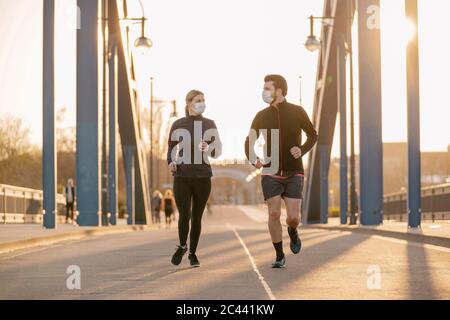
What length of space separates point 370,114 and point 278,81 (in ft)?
46.6

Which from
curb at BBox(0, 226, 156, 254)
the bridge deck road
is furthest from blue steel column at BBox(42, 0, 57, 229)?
the bridge deck road

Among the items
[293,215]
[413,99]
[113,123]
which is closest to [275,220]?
[293,215]

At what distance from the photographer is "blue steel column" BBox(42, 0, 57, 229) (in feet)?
72.6

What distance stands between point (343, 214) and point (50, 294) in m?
24.6

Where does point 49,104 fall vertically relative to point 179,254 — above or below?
above

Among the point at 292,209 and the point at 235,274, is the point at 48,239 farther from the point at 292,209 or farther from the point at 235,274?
the point at 292,209

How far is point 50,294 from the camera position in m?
8.23

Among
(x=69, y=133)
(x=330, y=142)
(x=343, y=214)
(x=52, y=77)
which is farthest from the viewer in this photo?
(x=69, y=133)

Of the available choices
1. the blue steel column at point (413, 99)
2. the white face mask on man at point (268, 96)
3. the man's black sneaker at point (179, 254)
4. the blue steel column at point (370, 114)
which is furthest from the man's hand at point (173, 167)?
the blue steel column at point (370, 114)

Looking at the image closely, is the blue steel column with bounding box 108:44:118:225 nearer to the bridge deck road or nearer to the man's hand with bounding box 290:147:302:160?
the bridge deck road

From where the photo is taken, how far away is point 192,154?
10.6 m

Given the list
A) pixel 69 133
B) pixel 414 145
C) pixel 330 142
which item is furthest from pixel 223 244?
pixel 69 133
